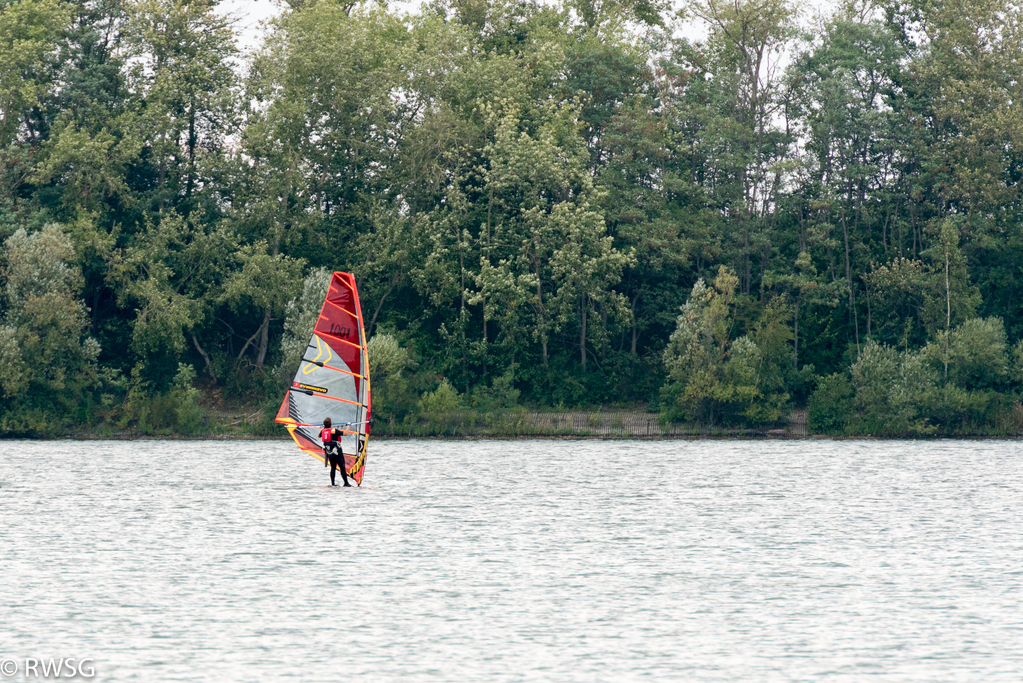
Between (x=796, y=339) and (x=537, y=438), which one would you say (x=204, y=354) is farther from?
(x=796, y=339)

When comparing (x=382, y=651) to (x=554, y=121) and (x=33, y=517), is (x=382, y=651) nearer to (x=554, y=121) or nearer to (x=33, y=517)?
(x=33, y=517)

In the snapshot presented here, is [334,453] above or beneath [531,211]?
beneath

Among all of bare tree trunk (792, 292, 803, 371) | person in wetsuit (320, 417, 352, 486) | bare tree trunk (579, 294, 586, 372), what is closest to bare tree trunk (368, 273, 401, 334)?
bare tree trunk (579, 294, 586, 372)

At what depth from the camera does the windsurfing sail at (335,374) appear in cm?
4556

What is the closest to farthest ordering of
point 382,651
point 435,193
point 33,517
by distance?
point 382,651
point 33,517
point 435,193

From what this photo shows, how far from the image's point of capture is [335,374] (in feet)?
150

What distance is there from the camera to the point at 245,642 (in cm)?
2238

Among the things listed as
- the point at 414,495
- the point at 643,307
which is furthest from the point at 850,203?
the point at 414,495

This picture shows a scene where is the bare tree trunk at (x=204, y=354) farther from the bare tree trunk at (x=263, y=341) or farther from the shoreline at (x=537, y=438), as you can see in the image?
the shoreline at (x=537, y=438)

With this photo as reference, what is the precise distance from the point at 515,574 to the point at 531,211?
48.6 meters

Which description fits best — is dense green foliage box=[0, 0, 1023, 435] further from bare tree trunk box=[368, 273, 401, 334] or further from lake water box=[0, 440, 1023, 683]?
lake water box=[0, 440, 1023, 683]

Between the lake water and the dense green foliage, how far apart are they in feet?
57.7

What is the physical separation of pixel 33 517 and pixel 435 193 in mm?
44607

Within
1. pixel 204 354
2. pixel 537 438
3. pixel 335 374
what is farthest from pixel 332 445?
pixel 204 354
